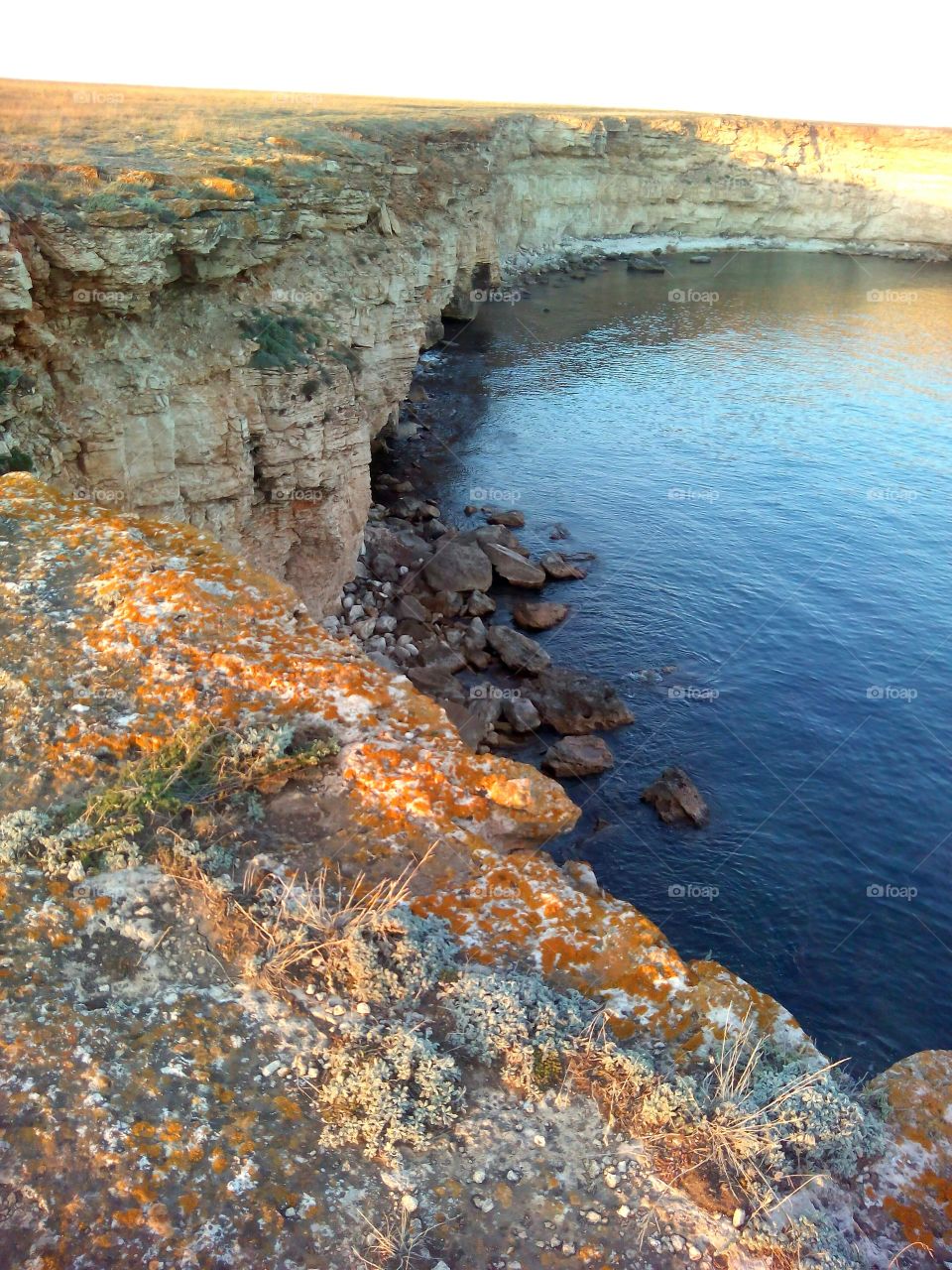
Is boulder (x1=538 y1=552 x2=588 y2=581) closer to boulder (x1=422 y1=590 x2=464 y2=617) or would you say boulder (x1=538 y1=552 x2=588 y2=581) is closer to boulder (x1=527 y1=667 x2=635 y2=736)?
boulder (x1=422 y1=590 x2=464 y2=617)

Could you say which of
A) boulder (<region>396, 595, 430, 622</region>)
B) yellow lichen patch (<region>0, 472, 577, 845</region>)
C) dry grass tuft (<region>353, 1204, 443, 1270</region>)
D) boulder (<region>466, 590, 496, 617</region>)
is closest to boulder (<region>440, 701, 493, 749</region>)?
boulder (<region>396, 595, 430, 622</region>)

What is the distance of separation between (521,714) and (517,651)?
3.42 meters

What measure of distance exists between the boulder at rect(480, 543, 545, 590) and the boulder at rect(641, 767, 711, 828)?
12.3 m

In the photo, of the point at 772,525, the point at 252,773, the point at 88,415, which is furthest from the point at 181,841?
the point at 772,525

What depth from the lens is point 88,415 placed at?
21.3 m

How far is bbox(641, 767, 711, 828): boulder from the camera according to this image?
80.1 feet

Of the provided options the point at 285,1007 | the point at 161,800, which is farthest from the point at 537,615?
the point at 285,1007

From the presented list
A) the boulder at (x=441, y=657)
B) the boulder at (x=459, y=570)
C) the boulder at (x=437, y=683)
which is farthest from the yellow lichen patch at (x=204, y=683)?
the boulder at (x=459, y=570)

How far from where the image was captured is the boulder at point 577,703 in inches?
1098

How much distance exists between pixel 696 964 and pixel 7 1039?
5.09 m

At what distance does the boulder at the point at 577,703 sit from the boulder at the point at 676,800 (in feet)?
10.4

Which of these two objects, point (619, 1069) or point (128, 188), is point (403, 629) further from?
point (619, 1069)

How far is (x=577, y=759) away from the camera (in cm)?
2619

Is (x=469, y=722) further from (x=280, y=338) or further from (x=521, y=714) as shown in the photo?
(x=280, y=338)
